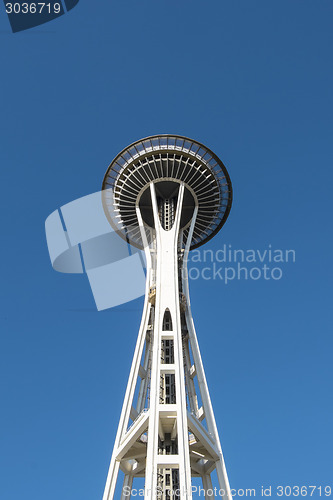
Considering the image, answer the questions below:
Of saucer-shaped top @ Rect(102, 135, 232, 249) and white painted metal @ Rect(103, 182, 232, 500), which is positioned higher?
saucer-shaped top @ Rect(102, 135, 232, 249)

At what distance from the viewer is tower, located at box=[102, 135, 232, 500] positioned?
80.1 feet

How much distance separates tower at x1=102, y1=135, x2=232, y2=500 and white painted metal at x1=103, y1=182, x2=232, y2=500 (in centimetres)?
5

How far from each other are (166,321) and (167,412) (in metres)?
7.98

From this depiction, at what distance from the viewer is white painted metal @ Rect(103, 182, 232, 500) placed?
2309 centimetres

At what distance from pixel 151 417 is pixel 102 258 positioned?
1762 cm

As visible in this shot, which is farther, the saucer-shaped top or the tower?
the saucer-shaped top

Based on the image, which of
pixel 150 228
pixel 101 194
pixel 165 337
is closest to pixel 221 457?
pixel 165 337

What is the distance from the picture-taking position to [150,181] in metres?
35.8

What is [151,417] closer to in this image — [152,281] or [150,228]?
[152,281]

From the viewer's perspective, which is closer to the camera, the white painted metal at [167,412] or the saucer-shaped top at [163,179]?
the white painted metal at [167,412]

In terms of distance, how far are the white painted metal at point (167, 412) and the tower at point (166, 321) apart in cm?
5

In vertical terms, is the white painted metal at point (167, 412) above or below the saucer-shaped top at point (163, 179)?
below

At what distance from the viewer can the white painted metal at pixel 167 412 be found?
75.8ft

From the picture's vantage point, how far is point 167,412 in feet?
80.5
